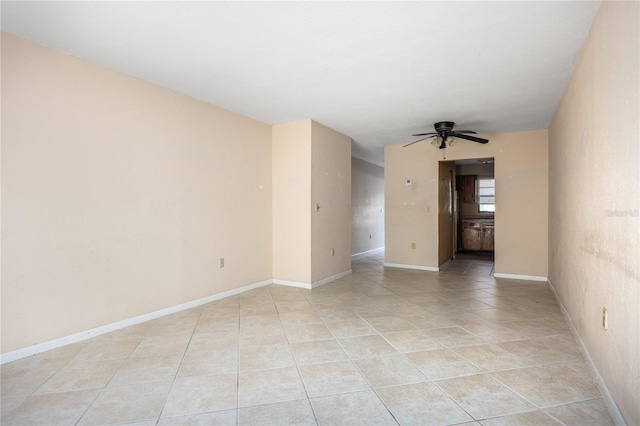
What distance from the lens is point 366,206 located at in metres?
8.63

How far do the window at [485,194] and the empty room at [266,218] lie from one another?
14.0 feet

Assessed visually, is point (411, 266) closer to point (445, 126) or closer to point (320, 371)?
point (445, 126)

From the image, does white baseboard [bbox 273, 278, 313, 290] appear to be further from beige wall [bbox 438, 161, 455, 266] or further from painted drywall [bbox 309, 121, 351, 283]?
beige wall [bbox 438, 161, 455, 266]

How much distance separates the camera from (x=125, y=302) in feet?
10.1

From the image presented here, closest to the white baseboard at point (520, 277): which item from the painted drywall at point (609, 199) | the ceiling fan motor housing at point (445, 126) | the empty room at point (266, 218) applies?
the empty room at point (266, 218)

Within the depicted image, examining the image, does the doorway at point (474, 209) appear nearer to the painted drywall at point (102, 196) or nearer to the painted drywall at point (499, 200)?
the painted drywall at point (499, 200)

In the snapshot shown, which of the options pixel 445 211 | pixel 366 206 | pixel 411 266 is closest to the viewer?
pixel 411 266

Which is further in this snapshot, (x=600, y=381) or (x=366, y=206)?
(x=366, y=206)

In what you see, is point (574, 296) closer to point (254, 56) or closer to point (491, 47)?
point (491, 47)

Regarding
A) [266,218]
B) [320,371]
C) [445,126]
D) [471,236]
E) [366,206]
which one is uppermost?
[445,126]

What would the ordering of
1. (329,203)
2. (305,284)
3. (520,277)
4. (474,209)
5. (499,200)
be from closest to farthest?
(305,284)
(329,203)
(520,277)
(499,200)
(474,209)

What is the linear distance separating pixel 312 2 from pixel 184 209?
2550mm

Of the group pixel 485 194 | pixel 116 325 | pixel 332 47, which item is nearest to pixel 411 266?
pixel 485 194

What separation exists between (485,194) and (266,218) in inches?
254
